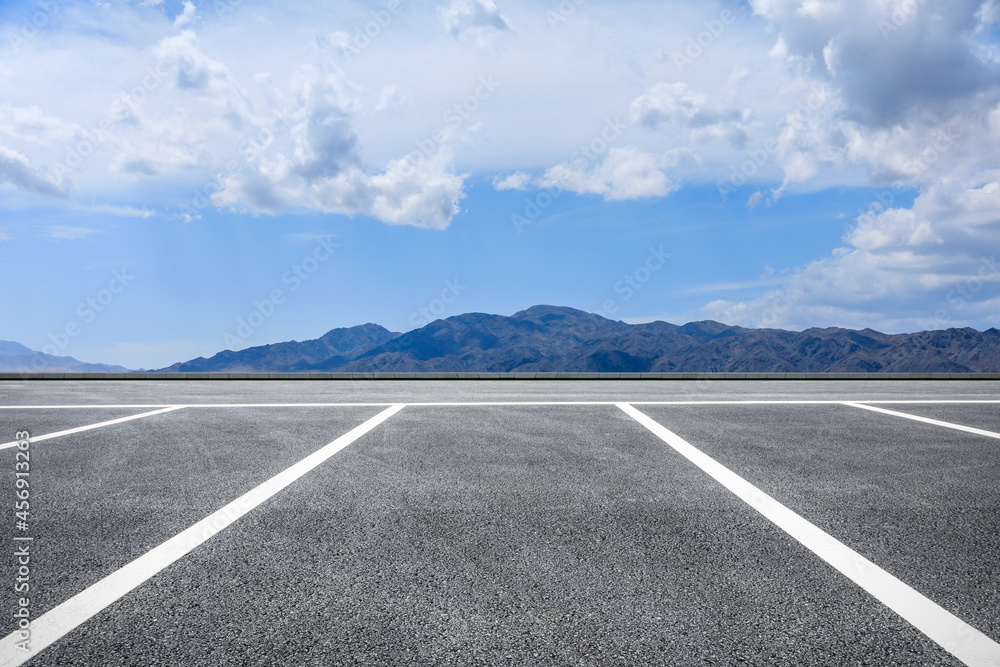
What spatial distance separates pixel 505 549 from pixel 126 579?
1870 mm

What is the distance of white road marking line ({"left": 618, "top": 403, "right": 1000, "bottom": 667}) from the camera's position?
2.27 meters

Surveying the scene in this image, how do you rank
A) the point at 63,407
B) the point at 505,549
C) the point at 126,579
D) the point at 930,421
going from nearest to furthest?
the point at 126,579 → the point at 505,549 → the point at 930,421 → the point at 63,407

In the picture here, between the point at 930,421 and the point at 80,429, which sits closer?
the point at 80,429

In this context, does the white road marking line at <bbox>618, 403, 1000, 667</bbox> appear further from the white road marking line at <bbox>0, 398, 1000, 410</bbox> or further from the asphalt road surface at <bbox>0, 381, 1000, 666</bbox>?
the white road marking line at <bbox>0, 398, 1000, 410</bbox>

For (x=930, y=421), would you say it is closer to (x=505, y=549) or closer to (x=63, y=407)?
(x=505, y=549)

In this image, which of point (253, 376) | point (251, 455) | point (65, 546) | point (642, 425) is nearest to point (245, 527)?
point (65, 546)

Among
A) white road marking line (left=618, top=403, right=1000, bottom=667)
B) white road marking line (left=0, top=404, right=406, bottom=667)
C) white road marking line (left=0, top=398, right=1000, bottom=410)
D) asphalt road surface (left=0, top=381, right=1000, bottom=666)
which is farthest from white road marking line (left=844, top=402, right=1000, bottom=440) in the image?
white road marking line (left=0, top=404, right=406, bottom=667)

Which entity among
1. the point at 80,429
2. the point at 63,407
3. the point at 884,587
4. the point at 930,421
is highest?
the point at 63,407

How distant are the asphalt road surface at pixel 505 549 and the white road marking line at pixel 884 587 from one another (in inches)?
0.6

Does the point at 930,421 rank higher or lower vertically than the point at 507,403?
lower

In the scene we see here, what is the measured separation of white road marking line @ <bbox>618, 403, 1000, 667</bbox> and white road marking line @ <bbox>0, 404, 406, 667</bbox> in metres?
3.41

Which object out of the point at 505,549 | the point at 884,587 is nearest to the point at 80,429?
the point at 505,549

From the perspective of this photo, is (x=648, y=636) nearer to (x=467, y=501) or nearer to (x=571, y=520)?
(x=571, y=520)

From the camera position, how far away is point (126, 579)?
290 cm
